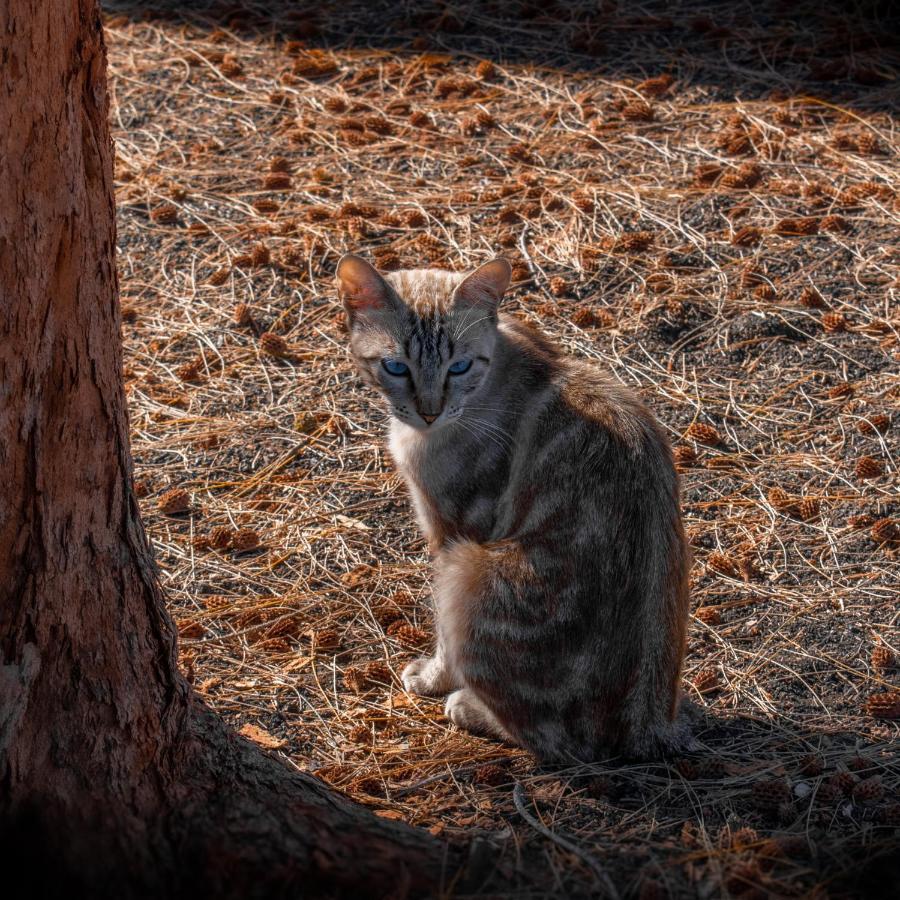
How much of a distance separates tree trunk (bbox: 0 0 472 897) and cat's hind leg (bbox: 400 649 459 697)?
1071mm

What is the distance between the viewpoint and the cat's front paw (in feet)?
13.9

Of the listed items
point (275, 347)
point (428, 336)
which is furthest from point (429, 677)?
point (275, 347)

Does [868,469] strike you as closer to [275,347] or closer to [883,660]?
[883,660]

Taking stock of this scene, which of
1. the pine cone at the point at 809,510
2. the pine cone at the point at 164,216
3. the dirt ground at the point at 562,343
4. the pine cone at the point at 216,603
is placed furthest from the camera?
the pine cone at the point at 164,216

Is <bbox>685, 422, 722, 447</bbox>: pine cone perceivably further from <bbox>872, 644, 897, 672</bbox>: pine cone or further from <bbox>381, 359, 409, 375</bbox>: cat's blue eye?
<bbox>381, 359, 409, 375</bbox>: cat's blue eye

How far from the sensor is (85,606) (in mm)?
2920

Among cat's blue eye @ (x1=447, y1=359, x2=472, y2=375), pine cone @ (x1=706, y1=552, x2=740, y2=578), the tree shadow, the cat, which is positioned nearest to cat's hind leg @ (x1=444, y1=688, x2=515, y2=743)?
the cat

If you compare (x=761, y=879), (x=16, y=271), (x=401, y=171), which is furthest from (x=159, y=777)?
(x=401, y=171)

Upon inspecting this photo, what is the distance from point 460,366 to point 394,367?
9.7 inches

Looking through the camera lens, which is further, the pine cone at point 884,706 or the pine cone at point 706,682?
the pine cone at point 706,682

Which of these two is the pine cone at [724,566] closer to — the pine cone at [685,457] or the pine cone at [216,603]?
the pine cone at [685,457]

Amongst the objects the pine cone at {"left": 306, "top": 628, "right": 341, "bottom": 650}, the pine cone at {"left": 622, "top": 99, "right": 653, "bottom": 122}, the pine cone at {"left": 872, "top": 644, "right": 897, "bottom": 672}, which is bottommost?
the pine cone at {"left": 306, "top": 628, "right": 341, "bottom": 650}

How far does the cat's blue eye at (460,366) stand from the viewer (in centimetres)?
420

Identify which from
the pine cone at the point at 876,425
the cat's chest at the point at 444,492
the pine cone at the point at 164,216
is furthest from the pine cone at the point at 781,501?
the pine cone at the point at 164,216
